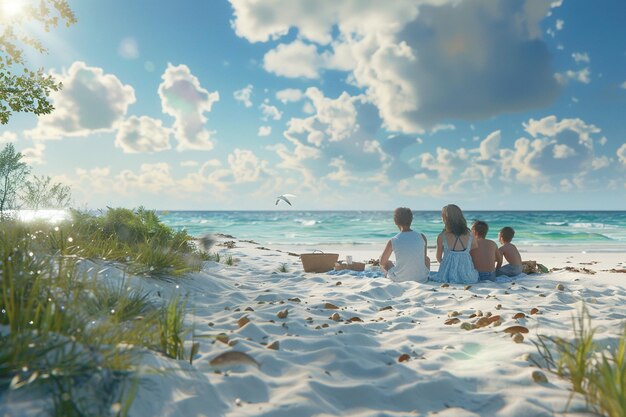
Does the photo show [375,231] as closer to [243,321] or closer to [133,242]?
[133,242]

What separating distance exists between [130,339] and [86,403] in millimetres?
755

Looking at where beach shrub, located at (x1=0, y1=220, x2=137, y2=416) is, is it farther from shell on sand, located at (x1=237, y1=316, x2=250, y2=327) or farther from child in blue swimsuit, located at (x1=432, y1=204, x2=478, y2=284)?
child in blue swimsuit, located at (x1=432, y1=204, x2=478, y2=284)

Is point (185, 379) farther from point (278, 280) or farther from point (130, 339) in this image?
point (278, 280)

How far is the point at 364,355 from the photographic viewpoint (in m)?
3.57

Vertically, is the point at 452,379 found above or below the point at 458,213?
below

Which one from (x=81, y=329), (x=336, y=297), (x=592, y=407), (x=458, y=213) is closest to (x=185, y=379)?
(x=81, y=329)

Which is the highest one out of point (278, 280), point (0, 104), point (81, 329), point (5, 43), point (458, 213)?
point (5, 43)

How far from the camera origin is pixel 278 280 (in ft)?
26.3

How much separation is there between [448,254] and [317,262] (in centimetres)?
257

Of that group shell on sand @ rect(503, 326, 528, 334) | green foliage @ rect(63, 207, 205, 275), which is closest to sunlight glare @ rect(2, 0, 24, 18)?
green foliage @ rect(63, 207, 205, 275)

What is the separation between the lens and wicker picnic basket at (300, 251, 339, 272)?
9078 millimetres

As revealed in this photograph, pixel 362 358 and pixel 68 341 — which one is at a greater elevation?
pixel 68 341

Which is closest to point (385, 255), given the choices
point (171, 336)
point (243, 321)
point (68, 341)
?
point (243, 321)

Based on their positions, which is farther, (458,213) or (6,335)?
(458,213)
